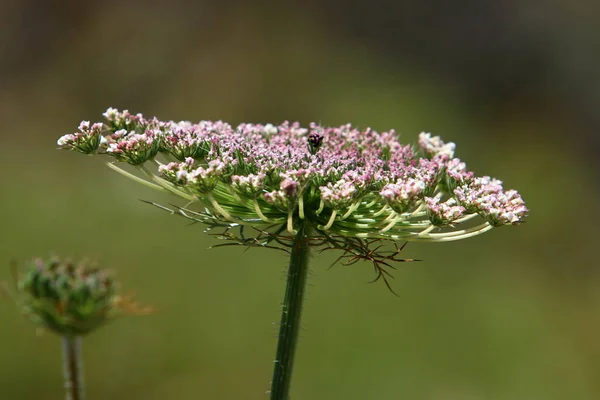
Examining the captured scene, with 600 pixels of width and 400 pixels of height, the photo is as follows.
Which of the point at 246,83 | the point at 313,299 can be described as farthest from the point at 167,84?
the point at 313,299

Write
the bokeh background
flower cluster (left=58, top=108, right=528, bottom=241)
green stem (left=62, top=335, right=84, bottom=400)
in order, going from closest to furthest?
flower cluster (left=58, top=108, right=528, bottom=241) → green stem (left=62, top=335, right=84, bottom=400) → the bokeh background

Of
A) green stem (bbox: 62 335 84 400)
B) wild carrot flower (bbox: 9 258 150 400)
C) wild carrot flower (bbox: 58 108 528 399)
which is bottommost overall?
green stem (bbox: 62 335 84 400)

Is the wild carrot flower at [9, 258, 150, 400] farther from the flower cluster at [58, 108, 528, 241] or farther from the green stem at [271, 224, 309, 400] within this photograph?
the green stem at [271, 224, 309, 400]

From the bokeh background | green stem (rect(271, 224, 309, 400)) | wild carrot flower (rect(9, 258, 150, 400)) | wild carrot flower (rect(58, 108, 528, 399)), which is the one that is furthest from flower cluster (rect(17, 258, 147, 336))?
the bokeh background

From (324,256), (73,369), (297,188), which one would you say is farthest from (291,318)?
(324,256)

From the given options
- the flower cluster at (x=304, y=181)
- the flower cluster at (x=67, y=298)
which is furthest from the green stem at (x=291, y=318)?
the flower cluster at (x=67, y=298)

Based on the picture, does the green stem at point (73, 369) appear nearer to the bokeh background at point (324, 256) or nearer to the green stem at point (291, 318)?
the green stem at point (291, 318)

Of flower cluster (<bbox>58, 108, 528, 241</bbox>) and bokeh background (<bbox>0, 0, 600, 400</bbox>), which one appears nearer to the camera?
flower cluster (<bbox>58, 108, 528, 241</bbox>)
